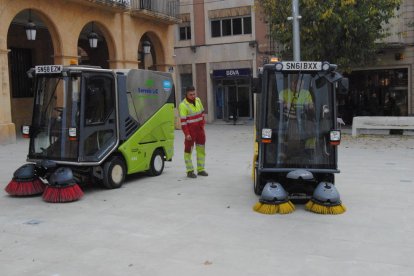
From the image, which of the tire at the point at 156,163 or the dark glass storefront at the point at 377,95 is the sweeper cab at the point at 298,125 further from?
the dark glass storefront at the point at 377,95

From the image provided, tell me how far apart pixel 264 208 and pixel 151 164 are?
12.1ft

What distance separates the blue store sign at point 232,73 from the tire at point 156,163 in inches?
757

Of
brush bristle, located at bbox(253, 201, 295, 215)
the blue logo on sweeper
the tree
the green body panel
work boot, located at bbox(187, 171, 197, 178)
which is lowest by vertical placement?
brush bristle, located at bbox(253, 201, 295, 215)

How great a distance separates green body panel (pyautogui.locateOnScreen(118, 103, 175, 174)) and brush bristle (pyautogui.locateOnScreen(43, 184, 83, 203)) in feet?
4.63

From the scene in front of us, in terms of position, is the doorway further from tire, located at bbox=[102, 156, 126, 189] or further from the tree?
tire, located at bbox=[102, 156, 126, 189]

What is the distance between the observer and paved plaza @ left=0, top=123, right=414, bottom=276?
4.98 meters

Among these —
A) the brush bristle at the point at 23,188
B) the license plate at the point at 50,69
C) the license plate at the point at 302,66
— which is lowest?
the brush bristle at the point at 23,188

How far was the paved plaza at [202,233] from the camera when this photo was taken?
4.98 meters

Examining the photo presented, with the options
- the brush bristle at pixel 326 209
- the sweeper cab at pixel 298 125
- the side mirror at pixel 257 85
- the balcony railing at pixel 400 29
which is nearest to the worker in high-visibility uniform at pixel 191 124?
the side mirror at pixel 257 85

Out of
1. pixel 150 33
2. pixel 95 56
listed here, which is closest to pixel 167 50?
pixel 150 33

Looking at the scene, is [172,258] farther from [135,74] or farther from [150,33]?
[150,33]

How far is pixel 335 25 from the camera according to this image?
18.5 meters

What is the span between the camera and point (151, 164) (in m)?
10.1

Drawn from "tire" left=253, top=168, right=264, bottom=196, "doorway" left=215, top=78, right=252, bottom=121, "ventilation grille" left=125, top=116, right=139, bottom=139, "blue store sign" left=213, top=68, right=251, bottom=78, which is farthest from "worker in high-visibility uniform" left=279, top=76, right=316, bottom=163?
"doorway" left=215, top=78, right=252, bottom=121
